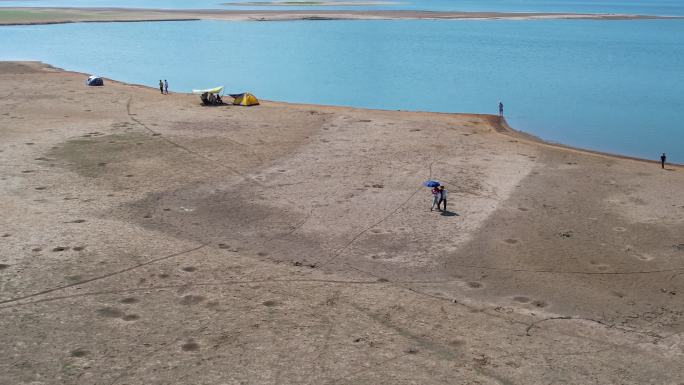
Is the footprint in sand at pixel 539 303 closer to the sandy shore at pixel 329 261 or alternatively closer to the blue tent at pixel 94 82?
the sandy shore at pixel 329 261

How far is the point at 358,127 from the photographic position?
47.2m

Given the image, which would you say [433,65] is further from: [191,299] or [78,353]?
[78,353]

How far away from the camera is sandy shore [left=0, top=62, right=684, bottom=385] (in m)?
18.8

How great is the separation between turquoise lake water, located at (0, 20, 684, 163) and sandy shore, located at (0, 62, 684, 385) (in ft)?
51.6

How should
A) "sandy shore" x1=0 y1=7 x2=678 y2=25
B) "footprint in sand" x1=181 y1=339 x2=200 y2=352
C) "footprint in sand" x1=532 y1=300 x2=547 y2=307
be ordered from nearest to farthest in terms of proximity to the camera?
"footprint in sand" x1=181 y1=339 x2=200 y2=352 → "footprint in sand" x1=532 y1=300 x2=547 y2=307 → "sandy shore" x1=0 y1=7 x2=678 y2=25

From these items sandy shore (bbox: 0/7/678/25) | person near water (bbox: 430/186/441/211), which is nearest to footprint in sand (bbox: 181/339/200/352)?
person near water (bbox: 430/186/441/211)

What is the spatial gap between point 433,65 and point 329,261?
64976 millimetres

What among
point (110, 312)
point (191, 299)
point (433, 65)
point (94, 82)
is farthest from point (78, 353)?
point (433, 65)

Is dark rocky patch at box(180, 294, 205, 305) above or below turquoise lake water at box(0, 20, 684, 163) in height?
below

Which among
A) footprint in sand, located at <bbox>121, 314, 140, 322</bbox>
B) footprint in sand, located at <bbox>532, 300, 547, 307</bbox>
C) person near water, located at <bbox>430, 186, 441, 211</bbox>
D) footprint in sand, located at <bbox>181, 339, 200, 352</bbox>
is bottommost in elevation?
footprint in sand, located at <bbox>181, 339, 200, 352</bbox>

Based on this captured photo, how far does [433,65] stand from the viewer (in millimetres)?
87188

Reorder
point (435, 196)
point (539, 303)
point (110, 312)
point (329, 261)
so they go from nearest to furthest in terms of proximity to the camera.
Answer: point (110, 312), point (539, 303), point (329, 261), point (435, 196)

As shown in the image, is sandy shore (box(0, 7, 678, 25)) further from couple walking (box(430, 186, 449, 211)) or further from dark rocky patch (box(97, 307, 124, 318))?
dark rocky patch (box(97, 307, 124, 318))

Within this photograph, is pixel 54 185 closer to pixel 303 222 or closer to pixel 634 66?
pixel 303 222
